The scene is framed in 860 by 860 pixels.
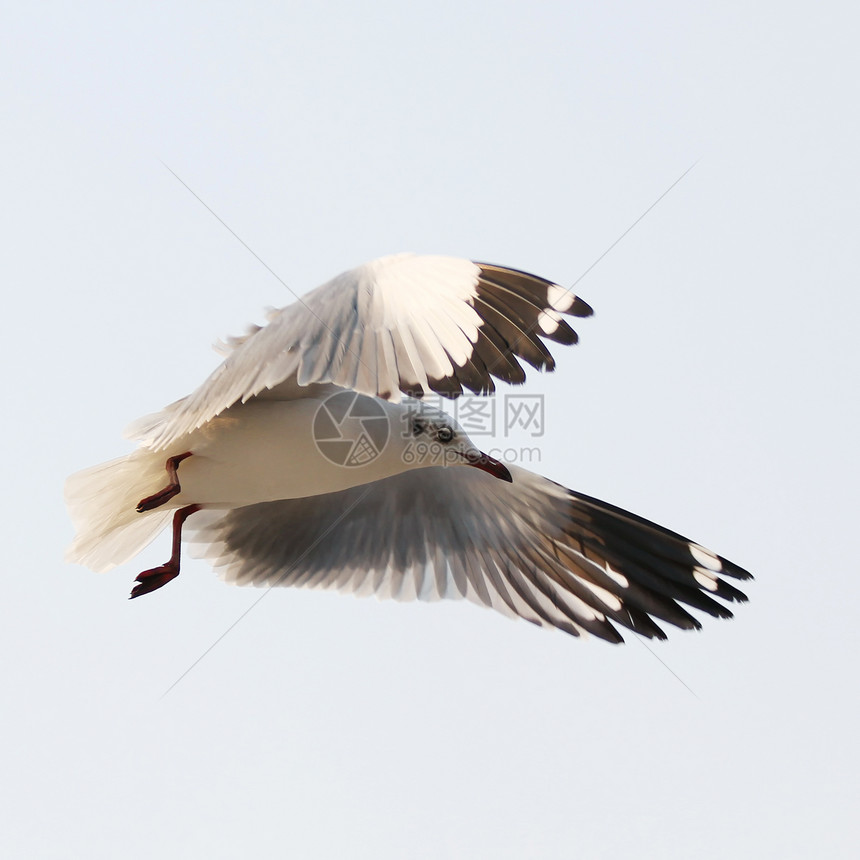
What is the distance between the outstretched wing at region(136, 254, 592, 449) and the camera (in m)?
2.61

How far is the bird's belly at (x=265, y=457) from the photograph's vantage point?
379 cm

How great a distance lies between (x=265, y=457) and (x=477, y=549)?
3.95ft

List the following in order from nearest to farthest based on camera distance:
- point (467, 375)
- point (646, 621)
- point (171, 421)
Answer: point (467, 375), point (171, 421), point (646, 621)

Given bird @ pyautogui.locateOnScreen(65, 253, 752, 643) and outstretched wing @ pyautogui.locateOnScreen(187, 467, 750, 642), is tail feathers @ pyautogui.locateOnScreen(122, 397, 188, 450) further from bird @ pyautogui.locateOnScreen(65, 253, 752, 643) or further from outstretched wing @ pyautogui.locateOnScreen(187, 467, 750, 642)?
outstretched wing @ pyautogui.locateOnScreen(187, 467, 750, 642)

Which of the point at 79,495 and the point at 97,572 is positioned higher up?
the point at 79,495

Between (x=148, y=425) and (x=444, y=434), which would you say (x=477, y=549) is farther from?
(x=148, y=425)

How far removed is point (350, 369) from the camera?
8.71 feet

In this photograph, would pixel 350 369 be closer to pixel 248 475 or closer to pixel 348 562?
pixel 248 475

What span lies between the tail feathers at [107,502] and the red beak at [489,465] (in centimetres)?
105

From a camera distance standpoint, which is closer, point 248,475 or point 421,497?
point 248,475

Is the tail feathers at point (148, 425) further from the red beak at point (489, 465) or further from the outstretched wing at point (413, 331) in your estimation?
the red beak at point (489, 465)

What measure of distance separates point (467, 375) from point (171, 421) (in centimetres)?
128

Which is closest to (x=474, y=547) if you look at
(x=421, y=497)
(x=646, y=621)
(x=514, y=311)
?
(x=421, y=497)

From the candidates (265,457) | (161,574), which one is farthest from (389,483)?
(161,574)
